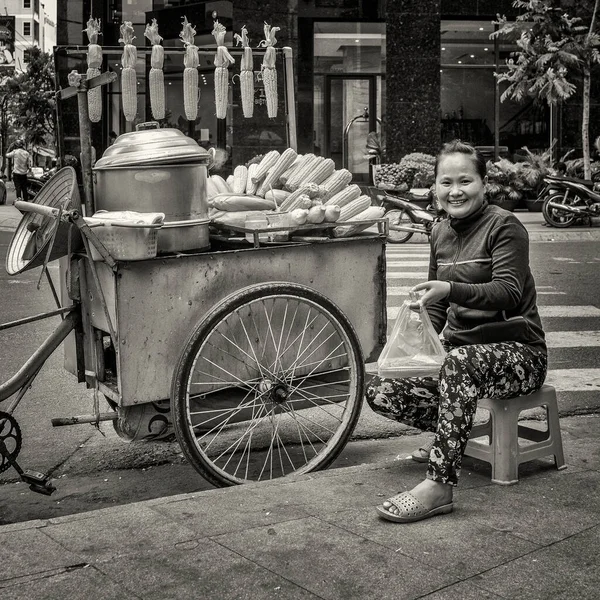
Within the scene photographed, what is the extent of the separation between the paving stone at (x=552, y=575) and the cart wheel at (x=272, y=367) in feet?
4.12

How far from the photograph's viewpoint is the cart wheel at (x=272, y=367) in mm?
3863

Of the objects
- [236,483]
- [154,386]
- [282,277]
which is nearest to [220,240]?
[282,277]

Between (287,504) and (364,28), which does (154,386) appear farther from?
(364,28)

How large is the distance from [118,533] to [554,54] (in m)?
15.5

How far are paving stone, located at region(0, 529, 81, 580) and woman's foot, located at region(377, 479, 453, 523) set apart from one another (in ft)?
3.56

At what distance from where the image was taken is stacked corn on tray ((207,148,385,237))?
4250mm

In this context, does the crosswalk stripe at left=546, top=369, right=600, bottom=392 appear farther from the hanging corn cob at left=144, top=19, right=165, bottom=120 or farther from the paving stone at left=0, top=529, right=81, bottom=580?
the paving stone at left=0, top=529, right=81, bottom=580

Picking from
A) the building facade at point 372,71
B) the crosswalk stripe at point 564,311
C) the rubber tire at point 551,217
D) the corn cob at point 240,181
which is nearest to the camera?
the corn cob at point 240,181

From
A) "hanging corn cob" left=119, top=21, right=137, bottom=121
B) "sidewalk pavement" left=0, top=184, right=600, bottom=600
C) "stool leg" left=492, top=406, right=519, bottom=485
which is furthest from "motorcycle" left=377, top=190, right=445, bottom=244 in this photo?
"sidewalk pavement" left=0, top=184, right=600, bottom=600

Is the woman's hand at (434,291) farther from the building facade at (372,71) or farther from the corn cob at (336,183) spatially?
the building facade at (372,71)

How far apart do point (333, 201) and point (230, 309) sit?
3.35ft

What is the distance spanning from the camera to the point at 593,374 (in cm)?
629

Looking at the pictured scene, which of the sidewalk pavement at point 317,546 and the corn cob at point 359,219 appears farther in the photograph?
the corn cob at point 359,219

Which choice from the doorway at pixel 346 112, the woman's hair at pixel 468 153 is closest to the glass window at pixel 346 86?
the doorway at pixel 346 112
